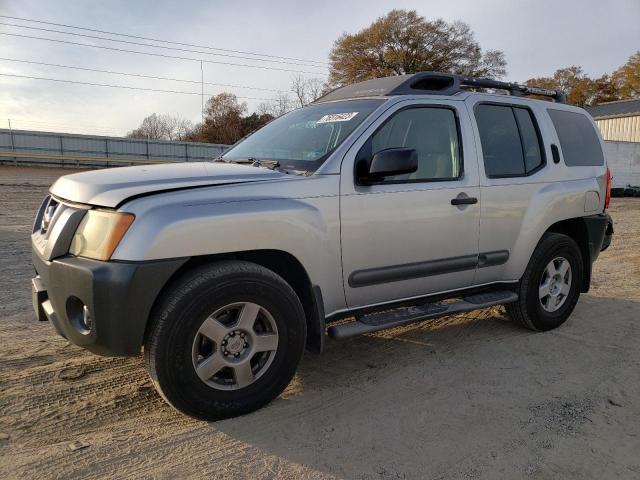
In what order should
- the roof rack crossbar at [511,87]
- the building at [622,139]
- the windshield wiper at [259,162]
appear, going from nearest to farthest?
the windshield wiper at [259,162] < the roof rack crossbar at [511,87] < the building at [622,139]

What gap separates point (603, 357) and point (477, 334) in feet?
3.17

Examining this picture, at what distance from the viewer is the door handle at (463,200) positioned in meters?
3.58

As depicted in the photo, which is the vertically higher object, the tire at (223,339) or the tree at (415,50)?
the tree at (415,50)

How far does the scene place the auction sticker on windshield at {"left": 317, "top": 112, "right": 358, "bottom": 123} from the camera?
349 centimetres

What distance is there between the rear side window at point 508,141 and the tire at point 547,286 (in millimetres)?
699

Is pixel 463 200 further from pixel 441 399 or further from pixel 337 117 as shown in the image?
pixel 441 399

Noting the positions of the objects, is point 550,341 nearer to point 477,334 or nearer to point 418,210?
point 477,334

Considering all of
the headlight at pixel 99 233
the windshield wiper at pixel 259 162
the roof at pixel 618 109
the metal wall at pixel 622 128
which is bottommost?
the headlight at pixel 99 233

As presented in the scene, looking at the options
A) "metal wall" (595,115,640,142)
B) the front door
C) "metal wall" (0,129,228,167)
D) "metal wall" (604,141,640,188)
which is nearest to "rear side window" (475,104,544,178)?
the front door

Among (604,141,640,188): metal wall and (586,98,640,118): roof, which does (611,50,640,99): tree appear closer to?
(586,98,640,118): roof

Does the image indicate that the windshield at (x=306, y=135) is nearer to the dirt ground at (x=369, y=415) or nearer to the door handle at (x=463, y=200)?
the door handle at (x=463, y=200)

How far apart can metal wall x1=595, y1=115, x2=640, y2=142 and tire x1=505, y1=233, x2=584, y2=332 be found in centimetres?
4002

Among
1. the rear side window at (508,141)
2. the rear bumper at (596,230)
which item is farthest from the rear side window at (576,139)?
the rear bumper at (596,230)

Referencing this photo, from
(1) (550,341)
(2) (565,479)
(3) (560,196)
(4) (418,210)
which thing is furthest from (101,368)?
(3) (560,196)
